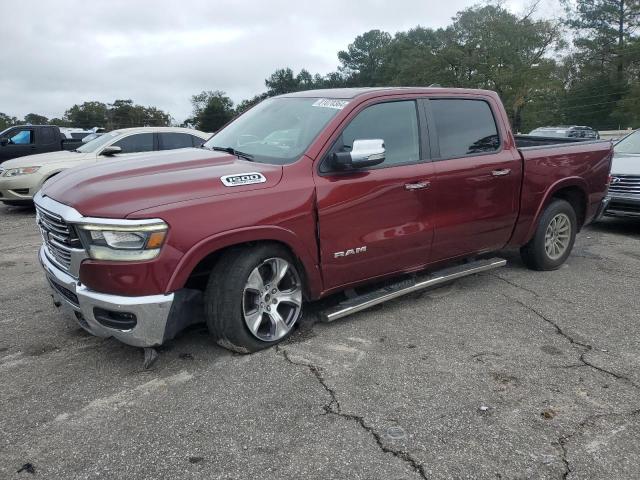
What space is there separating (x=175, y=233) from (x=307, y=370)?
3.97 ft

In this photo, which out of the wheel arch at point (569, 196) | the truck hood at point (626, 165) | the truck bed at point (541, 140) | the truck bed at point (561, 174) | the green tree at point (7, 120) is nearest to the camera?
the truck bed at point (561, 174)

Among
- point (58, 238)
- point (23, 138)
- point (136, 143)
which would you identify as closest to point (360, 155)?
point (58, 238)

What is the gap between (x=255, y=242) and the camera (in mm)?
3557

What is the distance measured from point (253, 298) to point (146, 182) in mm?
1025

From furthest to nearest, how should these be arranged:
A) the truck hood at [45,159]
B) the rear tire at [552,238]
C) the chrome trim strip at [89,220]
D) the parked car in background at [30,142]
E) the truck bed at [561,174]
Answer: the parked car in background at [30,142]
the truck hood at [45,159]
the rear tire at [552,238]
the truck bed at [561,174]
the chrome trim strip at [89,220]

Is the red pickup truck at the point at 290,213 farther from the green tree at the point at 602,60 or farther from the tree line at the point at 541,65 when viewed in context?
the green tree at the point at 602,60

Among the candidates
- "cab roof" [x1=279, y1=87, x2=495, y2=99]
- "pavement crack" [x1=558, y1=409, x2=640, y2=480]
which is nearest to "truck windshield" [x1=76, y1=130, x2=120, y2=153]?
"cab roof" [x1=279, y1=87, x2=495, y2=99]

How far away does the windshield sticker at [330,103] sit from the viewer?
402 cm

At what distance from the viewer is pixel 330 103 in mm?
4137

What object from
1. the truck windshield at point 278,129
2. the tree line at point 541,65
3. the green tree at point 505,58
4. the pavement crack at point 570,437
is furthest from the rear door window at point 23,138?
the green tree at point 505,58

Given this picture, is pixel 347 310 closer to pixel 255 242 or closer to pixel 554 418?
pixel 255 242

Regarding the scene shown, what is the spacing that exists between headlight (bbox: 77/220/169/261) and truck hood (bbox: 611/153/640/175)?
723cm

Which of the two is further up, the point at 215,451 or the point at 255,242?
the point at 255,242

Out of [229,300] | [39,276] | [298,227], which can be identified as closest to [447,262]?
[298,227]
